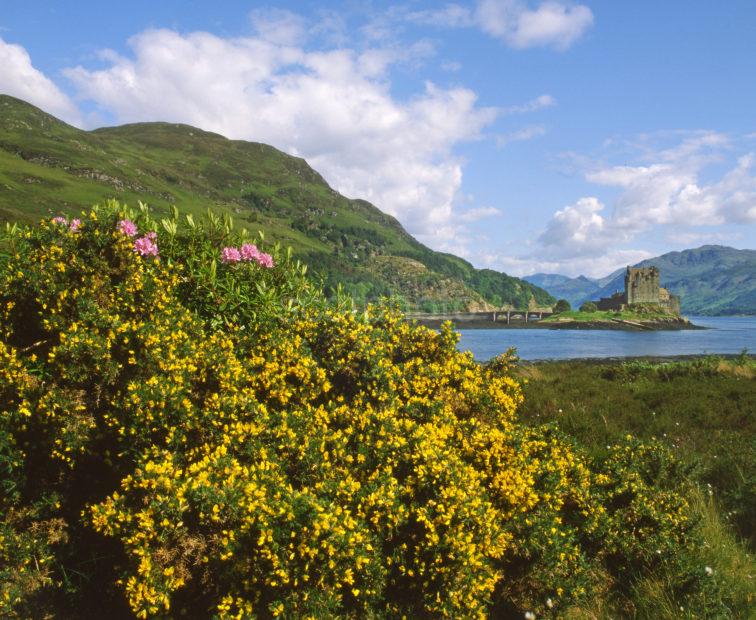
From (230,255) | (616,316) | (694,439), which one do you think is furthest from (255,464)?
(616,316)

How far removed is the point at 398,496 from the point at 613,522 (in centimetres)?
302

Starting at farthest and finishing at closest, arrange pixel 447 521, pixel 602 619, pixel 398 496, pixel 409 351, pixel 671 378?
1. pixel 671 378
2. pixel 409 351
3. pixel 602 619
4. pixel 398 496
5. pixel 447 521

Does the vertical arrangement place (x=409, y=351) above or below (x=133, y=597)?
above

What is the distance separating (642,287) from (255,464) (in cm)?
17350

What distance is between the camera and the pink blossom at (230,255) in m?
7.18

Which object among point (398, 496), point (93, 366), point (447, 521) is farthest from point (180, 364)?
point (447, 521)

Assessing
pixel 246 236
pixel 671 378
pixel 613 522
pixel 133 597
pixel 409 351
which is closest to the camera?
pixel 133 597

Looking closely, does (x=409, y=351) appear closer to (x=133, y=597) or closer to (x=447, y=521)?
(x=447, y=521)

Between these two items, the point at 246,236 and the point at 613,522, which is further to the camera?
the point at 246,236

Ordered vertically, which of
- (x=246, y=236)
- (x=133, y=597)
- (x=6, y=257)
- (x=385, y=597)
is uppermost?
(x=246, y=236)

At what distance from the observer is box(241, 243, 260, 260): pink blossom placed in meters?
7.41

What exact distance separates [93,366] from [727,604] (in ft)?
24.0

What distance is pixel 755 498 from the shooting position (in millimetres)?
7875

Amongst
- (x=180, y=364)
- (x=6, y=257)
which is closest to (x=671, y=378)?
(x=180, y=364)
